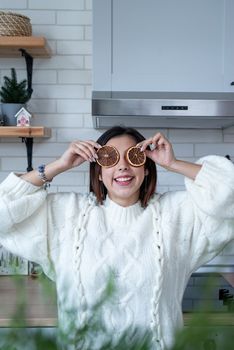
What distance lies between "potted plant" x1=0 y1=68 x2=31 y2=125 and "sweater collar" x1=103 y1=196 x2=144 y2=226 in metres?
1.17

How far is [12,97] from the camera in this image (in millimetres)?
2557

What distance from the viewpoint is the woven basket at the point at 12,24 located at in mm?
2420

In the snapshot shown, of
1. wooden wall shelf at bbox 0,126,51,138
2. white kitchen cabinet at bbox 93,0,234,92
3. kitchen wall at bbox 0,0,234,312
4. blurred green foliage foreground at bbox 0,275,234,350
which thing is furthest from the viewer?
kitchen wall at bbox 0,0,234,312

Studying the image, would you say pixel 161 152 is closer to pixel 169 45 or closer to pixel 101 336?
pixel 169 45

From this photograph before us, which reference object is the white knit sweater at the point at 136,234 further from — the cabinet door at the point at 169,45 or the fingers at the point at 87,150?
the cabinet door at the point at 169,45

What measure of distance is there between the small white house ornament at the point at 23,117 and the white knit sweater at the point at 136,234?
3.36ft

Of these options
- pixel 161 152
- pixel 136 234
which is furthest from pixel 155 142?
pixel 136 234

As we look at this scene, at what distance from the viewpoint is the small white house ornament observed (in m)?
2.50

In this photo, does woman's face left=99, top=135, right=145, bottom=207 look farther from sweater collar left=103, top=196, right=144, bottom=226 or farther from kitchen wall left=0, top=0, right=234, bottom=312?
kitchen wall left=0, top=0, right=234, bottom=312

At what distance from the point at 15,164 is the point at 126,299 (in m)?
1.52

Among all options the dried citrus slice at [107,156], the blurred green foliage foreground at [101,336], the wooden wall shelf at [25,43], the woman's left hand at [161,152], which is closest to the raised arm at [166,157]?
the woman's left hand at [161,152]

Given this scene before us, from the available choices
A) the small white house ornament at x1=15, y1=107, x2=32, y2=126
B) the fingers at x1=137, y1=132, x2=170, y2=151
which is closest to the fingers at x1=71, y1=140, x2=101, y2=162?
the fingers at x1=137, y1=132, x2=170, y2=151

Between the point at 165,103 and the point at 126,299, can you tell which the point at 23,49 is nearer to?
the point at 165,103

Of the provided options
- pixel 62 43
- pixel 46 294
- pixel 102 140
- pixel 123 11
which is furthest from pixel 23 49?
pixel 46 294
